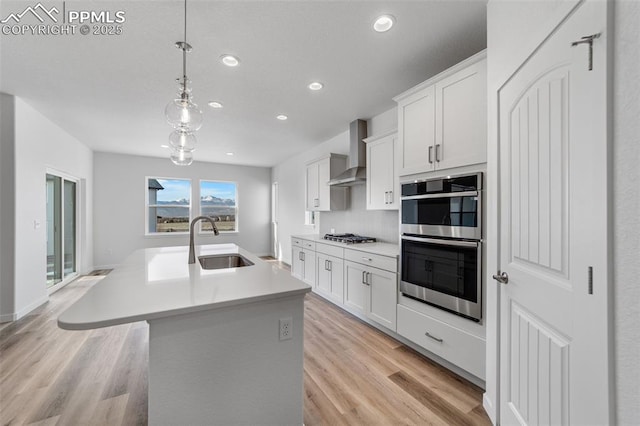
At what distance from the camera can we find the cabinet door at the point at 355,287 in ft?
9.98

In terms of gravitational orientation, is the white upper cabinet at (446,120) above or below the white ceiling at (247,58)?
below

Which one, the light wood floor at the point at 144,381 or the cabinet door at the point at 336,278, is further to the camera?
the cabinet door at the point at 336,278

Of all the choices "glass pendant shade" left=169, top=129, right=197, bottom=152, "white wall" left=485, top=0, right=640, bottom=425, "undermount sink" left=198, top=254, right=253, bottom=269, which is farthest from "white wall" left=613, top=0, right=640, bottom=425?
"glass pendant shade" left=169, top=129, right=197, bottom=152

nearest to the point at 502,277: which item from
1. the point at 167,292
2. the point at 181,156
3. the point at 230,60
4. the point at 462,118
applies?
the point at 462,118

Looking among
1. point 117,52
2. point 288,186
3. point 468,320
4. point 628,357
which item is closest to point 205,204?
point 288,186

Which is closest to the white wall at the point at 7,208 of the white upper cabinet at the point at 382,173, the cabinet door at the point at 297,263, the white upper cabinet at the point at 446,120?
the cabinet door at the point at 297,263

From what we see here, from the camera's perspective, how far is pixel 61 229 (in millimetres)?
4520

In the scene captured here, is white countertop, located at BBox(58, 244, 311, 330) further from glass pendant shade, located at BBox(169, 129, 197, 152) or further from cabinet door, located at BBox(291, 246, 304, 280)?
cabinet door, located at BBox(291, 246, 304, 280)

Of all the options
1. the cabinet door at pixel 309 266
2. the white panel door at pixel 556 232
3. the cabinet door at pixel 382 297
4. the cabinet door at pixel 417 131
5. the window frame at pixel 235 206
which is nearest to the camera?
the white panel door at pixel 556 232

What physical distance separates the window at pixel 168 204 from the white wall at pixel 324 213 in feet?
7.99

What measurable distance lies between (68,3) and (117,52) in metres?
0.49

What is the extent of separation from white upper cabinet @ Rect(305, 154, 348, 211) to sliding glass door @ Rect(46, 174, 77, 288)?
431 centimetres

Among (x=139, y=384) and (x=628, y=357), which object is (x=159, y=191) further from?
(x=628, y=357)

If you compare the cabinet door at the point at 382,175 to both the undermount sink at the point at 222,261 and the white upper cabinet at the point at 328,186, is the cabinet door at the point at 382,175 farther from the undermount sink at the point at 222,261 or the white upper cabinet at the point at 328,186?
the undermount sink at the point at 222,261
